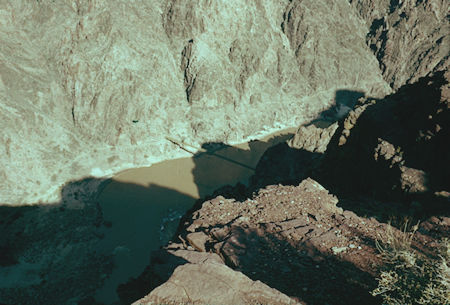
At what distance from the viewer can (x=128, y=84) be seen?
38.5 m

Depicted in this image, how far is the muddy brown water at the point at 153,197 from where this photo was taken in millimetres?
24172

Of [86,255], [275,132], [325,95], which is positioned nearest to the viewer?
[86,255]

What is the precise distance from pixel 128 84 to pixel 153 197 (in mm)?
16388

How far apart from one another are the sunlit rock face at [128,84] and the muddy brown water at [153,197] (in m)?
2.84

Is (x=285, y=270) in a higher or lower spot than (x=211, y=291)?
lower

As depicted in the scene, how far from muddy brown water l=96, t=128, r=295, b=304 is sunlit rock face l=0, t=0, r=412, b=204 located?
2838 mm

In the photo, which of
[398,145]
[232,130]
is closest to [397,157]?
[398,145]

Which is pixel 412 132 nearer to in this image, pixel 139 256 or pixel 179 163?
pixel 139 256

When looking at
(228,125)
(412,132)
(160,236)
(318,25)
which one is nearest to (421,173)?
(412,132)

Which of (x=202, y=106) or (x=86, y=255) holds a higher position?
(x=202, y=106)

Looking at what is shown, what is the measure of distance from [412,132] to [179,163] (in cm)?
2729

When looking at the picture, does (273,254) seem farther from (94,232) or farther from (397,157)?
(94,232)

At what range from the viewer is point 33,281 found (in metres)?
21.4

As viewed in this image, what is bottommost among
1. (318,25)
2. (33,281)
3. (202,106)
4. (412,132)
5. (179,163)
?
(33,281)
